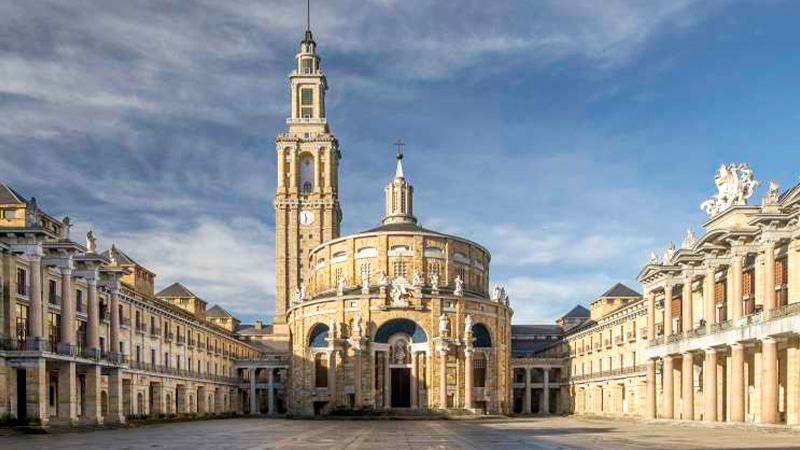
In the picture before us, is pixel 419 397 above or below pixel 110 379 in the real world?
below

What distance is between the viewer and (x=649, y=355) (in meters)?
65.2

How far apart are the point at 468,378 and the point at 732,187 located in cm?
4073

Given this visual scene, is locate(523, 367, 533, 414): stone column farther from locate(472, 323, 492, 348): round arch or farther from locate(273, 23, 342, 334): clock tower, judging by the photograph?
locate(273, 23, 342, 334): clock tower

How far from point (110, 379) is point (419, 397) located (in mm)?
34300

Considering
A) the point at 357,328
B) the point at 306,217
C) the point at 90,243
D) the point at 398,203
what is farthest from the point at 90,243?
the point at 306,217

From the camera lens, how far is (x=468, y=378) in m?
86.5

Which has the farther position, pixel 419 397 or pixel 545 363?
pixel 545 363

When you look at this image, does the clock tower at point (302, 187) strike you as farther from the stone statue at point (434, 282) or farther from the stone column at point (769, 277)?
the stone column at point (769, 277)

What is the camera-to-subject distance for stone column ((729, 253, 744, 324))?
1919 inches

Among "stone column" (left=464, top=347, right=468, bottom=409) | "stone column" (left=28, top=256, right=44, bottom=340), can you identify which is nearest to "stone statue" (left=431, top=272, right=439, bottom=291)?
"stone column" (left=464, top=347, right=468, bottom=409)

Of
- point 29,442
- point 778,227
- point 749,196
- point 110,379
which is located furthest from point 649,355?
point 29,442

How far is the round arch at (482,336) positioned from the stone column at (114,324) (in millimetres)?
41007

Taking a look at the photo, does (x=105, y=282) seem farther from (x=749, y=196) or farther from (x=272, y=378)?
(x=272, y=378)

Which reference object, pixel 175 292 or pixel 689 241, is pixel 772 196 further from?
pixel 175 292
